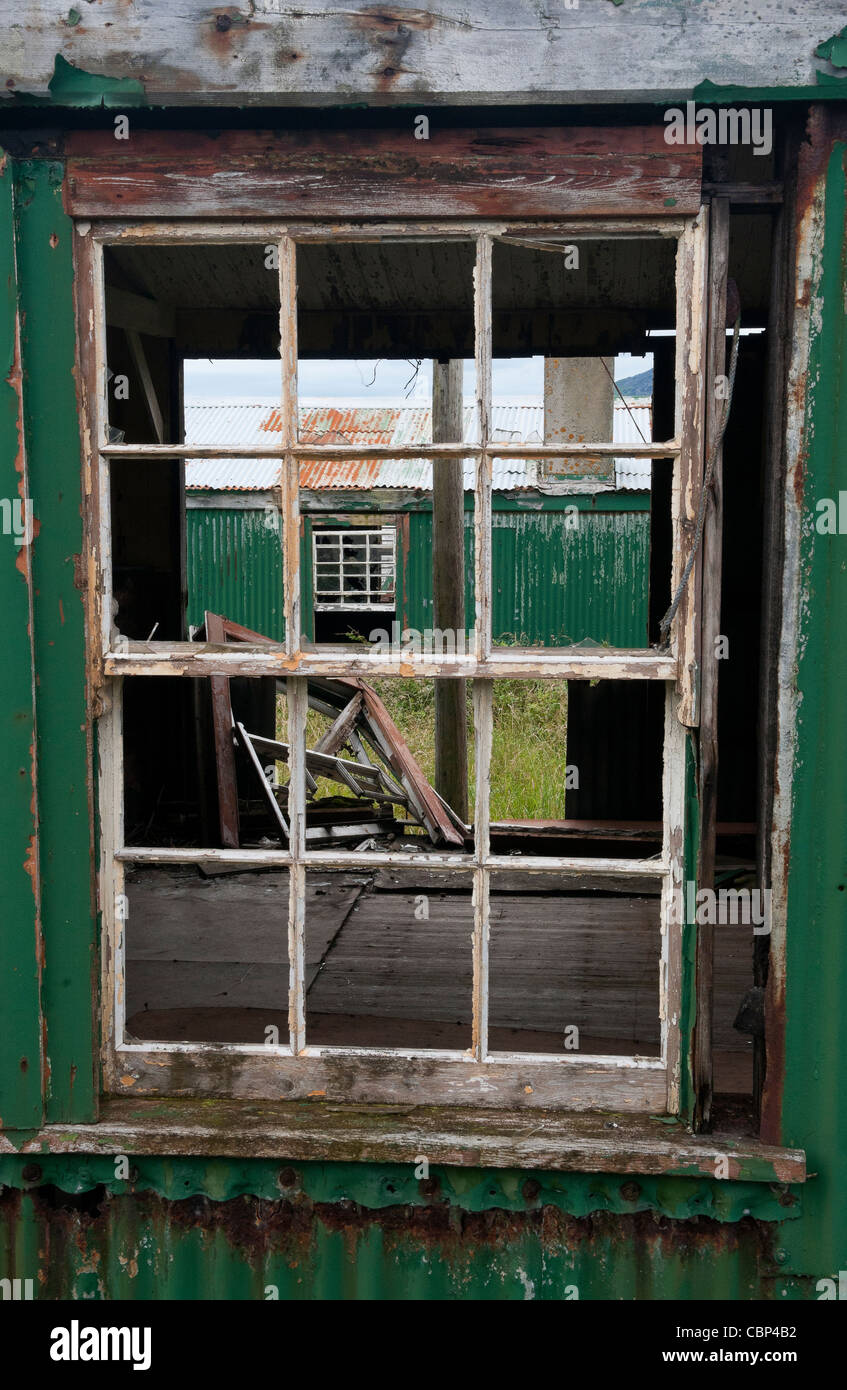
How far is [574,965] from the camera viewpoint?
377 cm

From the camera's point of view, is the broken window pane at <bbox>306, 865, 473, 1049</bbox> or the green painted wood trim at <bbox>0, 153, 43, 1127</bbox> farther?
the broken window pane at <bbox>306, 865, 473, 1049</bbox>

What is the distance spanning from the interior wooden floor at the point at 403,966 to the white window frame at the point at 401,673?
1.89 feet

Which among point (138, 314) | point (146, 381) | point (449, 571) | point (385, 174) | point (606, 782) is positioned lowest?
point (606, 782)

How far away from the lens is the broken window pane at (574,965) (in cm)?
307

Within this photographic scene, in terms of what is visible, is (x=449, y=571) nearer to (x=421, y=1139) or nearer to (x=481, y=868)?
(x=481, y=868)

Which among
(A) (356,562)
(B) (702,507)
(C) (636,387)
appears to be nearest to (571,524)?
(A) (356,562)

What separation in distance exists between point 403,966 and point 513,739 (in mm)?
6424

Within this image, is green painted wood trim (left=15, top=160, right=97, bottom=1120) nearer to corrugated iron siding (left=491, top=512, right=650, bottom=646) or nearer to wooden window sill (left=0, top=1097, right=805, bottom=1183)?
wooden window sill (left=0, top=1097, right=805, bottom=1183)

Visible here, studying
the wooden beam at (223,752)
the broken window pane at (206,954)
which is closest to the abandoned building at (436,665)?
the broken window pane at (206,954)

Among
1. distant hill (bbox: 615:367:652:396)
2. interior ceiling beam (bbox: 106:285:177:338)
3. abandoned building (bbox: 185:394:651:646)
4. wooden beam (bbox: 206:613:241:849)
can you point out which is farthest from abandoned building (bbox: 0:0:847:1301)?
distant hill (bbox: 615:367:652:396)

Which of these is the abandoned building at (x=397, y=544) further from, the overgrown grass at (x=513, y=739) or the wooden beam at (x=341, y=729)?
the wooden beam at (x=341, y=729)

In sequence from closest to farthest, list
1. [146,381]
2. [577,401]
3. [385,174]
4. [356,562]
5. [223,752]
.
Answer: [385,174] → [146,381] → [223,752] → [577,401] → [356,562]

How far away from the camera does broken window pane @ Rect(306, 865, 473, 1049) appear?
308 cm

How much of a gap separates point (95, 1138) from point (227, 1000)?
109 centimetres
